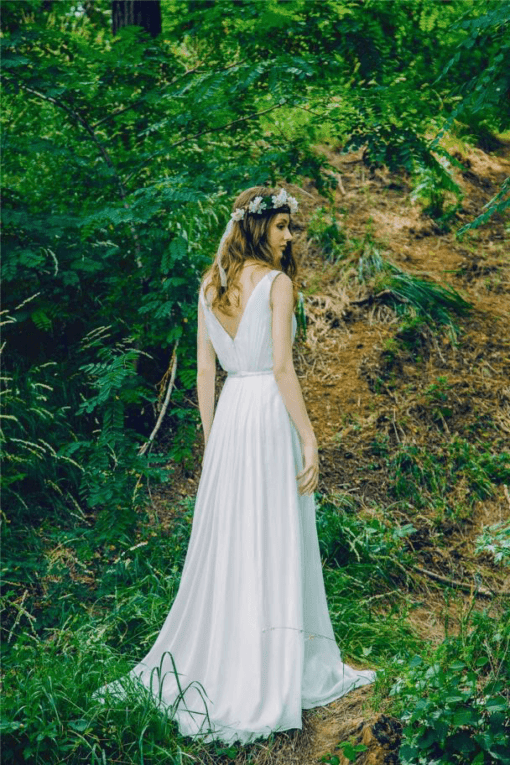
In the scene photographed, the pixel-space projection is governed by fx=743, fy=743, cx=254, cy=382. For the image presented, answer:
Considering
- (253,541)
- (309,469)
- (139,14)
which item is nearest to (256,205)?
(309,469)

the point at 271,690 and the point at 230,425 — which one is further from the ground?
the point at 230,425

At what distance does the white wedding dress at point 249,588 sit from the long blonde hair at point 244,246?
Answer: 4.5 inches

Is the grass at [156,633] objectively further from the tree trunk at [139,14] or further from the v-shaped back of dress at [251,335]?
the tree trunk at [139,14]

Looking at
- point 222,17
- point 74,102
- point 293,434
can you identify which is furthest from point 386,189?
point 293,434

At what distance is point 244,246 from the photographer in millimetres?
3527

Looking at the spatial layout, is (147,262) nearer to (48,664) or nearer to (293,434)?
(293,434)

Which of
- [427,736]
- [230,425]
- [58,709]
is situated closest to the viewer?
[427,736]

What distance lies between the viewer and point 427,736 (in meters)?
2.86

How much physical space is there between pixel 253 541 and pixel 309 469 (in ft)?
1.43

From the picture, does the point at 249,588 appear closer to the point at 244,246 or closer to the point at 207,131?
the point at 244,246

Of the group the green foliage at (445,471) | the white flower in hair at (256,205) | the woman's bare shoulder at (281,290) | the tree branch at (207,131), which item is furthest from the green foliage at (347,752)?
the tree branch at (207,131)

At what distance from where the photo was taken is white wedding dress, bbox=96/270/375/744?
3340 millimetres

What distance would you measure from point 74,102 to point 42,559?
2995 mm

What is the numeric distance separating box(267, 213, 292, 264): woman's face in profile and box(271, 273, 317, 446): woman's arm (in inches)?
7.6
